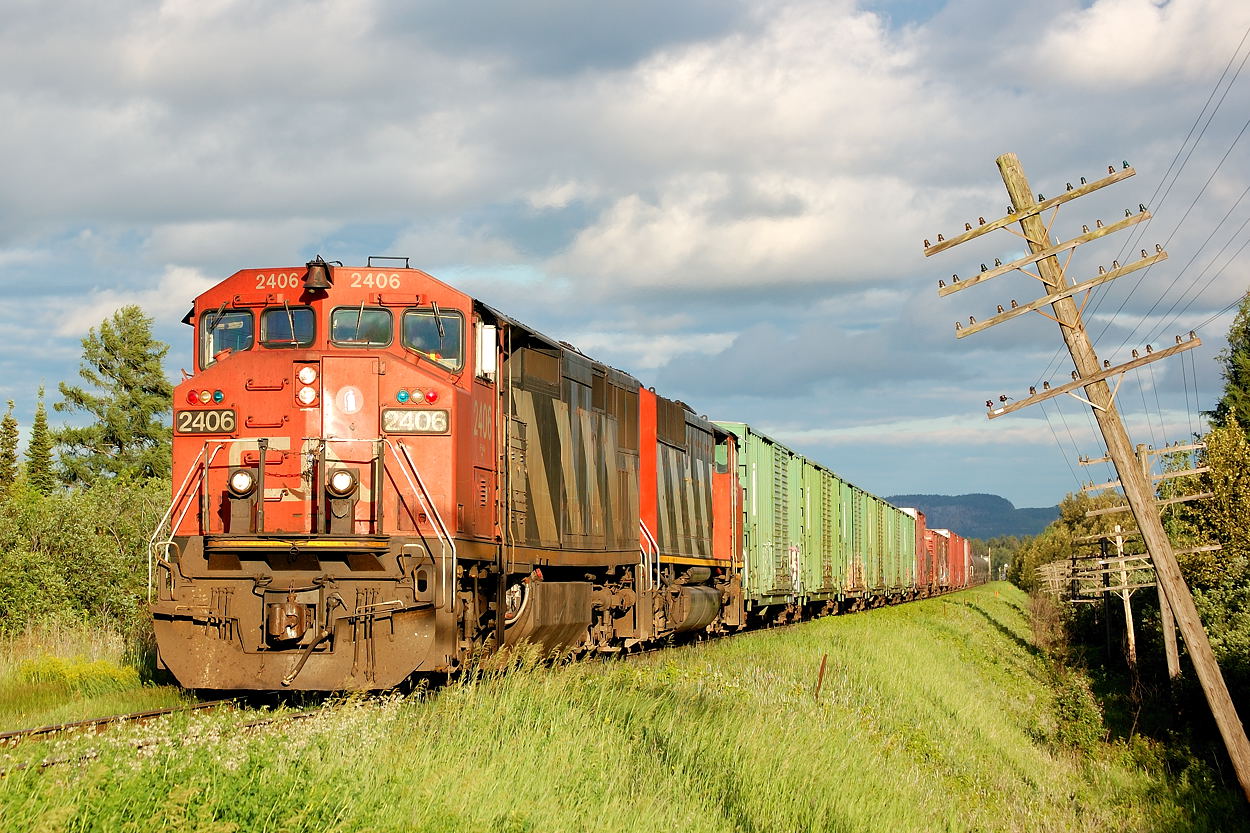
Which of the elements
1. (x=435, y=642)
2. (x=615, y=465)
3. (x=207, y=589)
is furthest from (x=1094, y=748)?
(x=207, y=589)

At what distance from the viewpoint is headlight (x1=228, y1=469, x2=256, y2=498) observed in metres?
11.2

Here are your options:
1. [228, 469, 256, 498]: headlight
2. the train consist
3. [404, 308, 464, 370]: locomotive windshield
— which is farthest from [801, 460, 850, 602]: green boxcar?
[228, 469, 256, 498]: headlight

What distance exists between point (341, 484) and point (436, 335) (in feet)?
5.97

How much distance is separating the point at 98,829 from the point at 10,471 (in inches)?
2611

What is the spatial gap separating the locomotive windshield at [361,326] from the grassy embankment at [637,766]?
3.60 m

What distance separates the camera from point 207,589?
35.8 ft

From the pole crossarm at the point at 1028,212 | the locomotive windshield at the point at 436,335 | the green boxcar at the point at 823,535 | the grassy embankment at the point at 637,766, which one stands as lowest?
the grassy embankment at the point at 637,766

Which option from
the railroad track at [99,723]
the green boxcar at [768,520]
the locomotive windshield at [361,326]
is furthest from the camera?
the green boxcar at [768,520]

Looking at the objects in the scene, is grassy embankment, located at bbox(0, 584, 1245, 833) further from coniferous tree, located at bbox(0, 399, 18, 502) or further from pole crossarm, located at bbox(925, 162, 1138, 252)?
coniferous tree, located at bbox(0, 399, 18, 502)

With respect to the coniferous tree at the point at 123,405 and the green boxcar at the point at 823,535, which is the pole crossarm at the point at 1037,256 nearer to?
the green boxcar at the point at 823,535

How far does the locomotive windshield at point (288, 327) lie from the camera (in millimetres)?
11875

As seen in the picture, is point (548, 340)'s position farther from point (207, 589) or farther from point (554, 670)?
point (207, 589)

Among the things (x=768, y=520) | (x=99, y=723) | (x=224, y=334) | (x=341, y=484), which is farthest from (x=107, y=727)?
(x=768, y=520)

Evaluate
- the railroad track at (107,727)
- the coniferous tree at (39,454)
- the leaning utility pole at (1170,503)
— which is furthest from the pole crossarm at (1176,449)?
the coniferous tree at (39,454)
